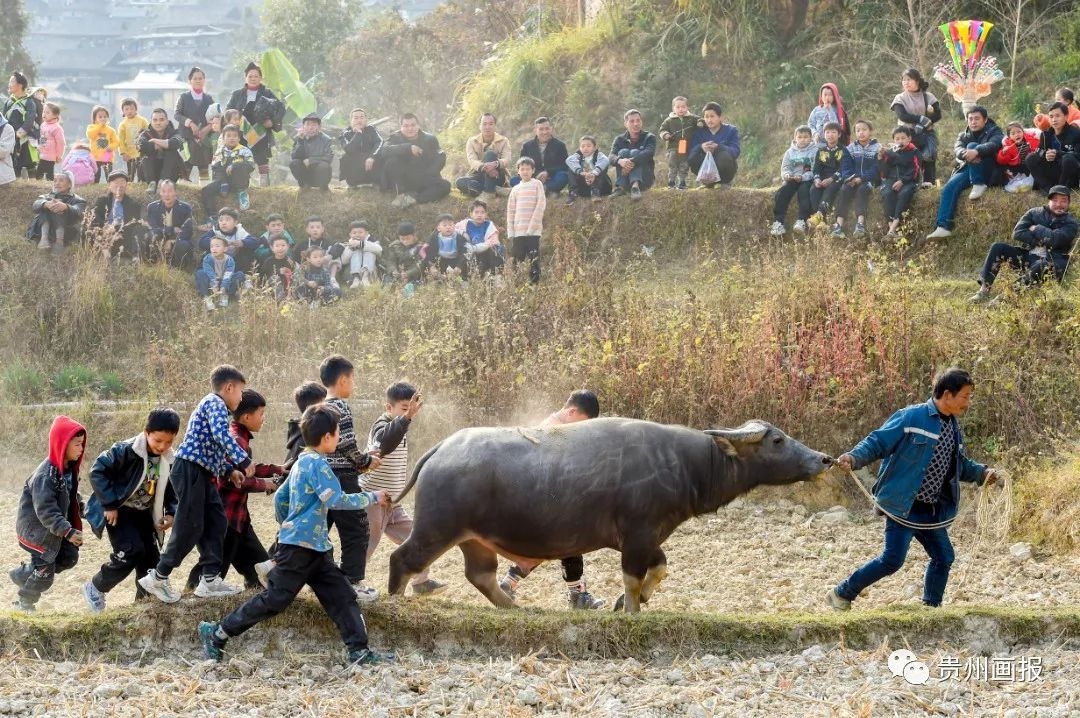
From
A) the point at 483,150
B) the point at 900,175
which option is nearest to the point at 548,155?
the point at 483,150

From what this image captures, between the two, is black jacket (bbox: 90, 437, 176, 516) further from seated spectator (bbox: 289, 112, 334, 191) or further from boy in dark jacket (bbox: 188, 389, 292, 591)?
seated spectator (bbox: 289, 112, 334, 191)

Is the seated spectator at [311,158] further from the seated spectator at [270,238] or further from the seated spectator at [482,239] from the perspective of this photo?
the seated spectator at [482,239]

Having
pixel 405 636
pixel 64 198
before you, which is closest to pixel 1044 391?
pixel 405 636

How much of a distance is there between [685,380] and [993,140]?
5463mm

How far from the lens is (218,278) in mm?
16047

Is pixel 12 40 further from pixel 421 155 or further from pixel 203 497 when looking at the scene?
pixel 203 497

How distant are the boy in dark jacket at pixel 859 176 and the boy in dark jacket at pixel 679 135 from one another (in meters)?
2.18

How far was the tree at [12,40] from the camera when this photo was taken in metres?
36.0

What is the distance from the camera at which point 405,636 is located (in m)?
7.90

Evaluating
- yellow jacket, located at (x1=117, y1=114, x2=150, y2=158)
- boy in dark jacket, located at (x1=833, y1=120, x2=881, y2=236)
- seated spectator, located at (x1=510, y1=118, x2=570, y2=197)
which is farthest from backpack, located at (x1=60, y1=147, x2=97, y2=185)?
boy in dark jacket, located at (x1=833, y1=120, x2=881, y2=236)

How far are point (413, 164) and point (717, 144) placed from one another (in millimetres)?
3928

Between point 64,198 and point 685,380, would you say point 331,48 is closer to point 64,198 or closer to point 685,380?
point 64,198

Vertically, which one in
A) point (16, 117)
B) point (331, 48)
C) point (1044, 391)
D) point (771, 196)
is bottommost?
point (1044, 391)

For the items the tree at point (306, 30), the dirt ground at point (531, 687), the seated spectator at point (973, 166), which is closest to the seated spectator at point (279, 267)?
the seated spectator at point (973, 166)
